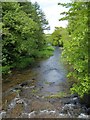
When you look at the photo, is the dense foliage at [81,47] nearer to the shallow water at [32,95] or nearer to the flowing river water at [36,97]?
the flowing river water at [36,97]

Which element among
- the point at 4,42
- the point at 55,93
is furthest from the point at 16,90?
the point at 4,42

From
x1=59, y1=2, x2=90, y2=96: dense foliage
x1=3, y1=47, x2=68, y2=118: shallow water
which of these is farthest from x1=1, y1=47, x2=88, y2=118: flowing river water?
x1=59, y1=2, x2=90, y2=96: dense foliage

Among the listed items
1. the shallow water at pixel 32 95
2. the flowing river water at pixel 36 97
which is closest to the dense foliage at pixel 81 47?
the flowing river water at pixel 36 97

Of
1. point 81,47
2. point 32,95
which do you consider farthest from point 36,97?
point 81,47

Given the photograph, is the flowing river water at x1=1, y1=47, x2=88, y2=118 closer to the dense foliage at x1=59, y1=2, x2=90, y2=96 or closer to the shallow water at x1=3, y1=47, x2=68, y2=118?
the shallow water at x1=3, y1=47, x2=68, y2=118

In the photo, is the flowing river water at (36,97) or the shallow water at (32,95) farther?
the shallow water at (32,95)

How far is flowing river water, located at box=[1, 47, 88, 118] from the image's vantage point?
34.1 feet

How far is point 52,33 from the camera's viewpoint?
62719mm

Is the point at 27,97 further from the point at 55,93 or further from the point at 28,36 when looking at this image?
the point at 28,36

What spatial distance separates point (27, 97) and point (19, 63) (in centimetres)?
984

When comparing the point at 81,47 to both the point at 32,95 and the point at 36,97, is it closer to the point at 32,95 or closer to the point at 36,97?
the point at 36,97

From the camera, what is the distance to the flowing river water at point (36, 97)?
34.1 ft

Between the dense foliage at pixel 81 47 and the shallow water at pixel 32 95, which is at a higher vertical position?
the dense foliage at pixel 81 47

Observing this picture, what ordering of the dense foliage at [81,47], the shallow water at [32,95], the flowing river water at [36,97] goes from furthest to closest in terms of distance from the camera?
the shallow water at [32,95] → the flowing river water at [36,97] → the dense foliage at [81,47]
